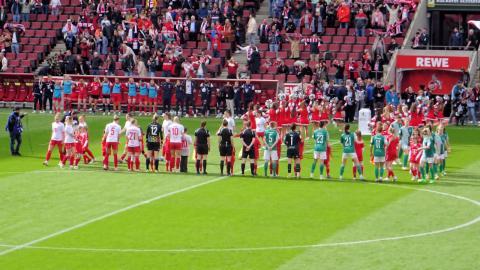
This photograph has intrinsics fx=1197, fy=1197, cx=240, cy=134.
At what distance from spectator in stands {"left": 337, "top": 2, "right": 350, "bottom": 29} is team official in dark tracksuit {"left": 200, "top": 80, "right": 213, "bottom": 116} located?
8.41m

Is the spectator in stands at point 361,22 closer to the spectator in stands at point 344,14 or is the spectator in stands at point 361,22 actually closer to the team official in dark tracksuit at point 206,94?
the spectator in stands at point 344,14

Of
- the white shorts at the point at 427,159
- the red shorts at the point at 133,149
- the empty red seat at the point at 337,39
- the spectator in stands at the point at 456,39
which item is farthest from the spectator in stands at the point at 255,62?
the white shorts at the point at 427,159

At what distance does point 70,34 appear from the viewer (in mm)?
68188

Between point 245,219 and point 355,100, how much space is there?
28367 mm

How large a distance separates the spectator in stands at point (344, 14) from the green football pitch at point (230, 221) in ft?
74.2

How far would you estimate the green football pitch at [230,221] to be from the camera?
26.8 metres

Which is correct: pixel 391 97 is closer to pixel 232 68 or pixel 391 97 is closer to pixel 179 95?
pixel 232 68

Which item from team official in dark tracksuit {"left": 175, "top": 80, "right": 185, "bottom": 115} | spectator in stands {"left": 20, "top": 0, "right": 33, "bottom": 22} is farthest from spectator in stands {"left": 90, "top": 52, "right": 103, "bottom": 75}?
spectator in stands {"left": 20, "top": 0, "right": 33, "bottom": 22}

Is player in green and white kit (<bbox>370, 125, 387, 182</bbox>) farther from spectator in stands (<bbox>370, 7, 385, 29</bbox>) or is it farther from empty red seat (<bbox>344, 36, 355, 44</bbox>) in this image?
spectator in stands (<bbox>370, 7, 385, 29</bbox>)

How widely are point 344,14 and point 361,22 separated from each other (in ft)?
4.11

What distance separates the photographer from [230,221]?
103 feet

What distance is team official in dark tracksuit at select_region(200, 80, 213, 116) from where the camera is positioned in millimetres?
61469

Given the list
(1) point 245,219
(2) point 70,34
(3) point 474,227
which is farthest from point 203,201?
(2) point 70,34

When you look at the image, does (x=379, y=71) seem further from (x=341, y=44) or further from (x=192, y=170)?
(x=192, y=170)
